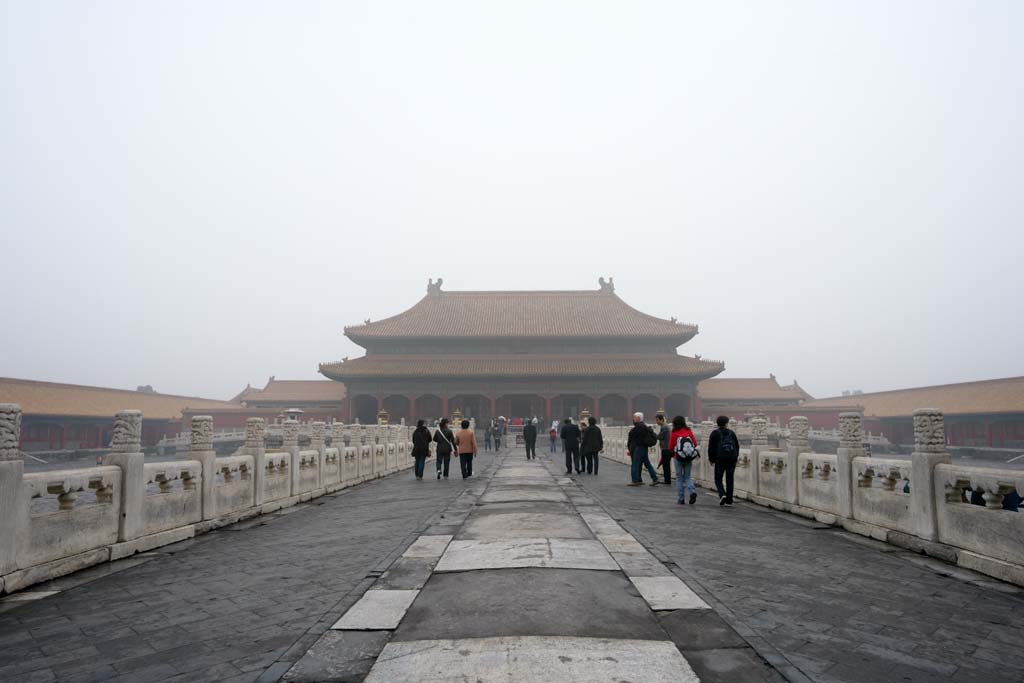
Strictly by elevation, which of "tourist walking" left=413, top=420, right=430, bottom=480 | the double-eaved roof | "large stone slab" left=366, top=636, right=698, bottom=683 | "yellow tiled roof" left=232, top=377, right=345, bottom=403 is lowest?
"large stone slab" left=366, top=636, right=698, bottom=683

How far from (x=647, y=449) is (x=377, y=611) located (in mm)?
10512

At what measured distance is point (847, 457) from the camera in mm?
7852

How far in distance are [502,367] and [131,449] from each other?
37672 mm

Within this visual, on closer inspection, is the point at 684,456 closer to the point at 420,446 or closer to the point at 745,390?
the point at 420,446

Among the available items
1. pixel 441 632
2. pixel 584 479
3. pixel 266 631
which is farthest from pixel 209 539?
pixel 584 479

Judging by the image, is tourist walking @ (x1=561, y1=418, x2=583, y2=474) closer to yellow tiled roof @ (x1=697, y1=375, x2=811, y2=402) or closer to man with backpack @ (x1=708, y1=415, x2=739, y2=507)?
man with backpack @ (x1=708, y1=415, x2=739, y2=507)

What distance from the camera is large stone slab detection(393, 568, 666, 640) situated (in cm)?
380

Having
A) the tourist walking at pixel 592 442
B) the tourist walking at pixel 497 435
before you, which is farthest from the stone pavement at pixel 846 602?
the tourist walking at pixel 497 435

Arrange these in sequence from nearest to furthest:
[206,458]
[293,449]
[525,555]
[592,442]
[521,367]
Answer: [525,555]
[206,458]
[293,449]
[592,442]
[521,367]

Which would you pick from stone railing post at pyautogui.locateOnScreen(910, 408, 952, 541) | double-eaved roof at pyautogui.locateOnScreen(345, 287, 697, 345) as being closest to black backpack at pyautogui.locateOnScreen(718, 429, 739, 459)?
stone railing post at pyautogui.locateOnScreen(910, 408, 952, 541)

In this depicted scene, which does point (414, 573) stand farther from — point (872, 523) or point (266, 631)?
point (872, 523)

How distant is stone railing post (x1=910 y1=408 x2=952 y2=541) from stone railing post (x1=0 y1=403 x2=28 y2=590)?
786 centimetres


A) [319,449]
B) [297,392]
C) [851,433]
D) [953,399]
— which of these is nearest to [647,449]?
[851,433]

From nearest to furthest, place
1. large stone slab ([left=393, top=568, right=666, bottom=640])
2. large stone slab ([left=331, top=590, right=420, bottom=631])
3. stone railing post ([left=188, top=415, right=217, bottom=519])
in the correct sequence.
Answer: large stone slab ([left=393, top=568, right=666, bottom=640]) → large stone slab ([left=331, top=590, right=420, bottom=631]) → stone railing post ([left=188, top=415, right=217, bottom=519])
